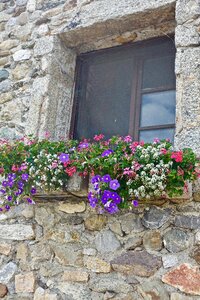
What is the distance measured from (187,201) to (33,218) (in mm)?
1109

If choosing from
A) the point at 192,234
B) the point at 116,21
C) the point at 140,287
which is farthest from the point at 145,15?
the point at 140,287

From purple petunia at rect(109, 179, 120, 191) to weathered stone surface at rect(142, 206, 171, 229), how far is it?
340 millimetres

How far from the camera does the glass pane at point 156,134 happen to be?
2.63 metres

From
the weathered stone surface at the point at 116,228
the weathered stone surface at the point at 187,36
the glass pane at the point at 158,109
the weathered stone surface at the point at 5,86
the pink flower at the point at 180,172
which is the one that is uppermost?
the weathered stone surface at the point at 187,36

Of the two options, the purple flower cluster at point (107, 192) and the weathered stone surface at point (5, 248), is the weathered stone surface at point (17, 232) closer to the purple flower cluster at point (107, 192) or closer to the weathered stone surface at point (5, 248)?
the weathered stone surface at point (5, 248)

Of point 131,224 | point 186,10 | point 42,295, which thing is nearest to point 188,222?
point 131,224

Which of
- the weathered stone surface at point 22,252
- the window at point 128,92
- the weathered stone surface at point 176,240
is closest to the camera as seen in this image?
the weathered stone surface at point 176,240

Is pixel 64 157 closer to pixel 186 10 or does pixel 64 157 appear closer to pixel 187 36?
pixel 187 36

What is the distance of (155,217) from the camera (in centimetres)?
221

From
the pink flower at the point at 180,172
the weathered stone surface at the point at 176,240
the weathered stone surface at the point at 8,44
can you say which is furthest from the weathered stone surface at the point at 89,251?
the weathered stone surface at the point at 8,44

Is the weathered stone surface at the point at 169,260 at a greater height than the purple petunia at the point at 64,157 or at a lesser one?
lesser

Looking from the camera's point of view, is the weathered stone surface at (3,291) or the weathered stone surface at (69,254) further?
the weathered stone surface at (3,291)

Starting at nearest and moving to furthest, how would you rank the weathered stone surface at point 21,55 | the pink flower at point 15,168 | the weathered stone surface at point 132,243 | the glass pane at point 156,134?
1. the weathered stone surface at point 132,243
2. the pink flower at point 15,168
3. the glass pane at point 156,134
4. the weathered stone surface at point 21,55

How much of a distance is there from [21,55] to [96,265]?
1967mm
